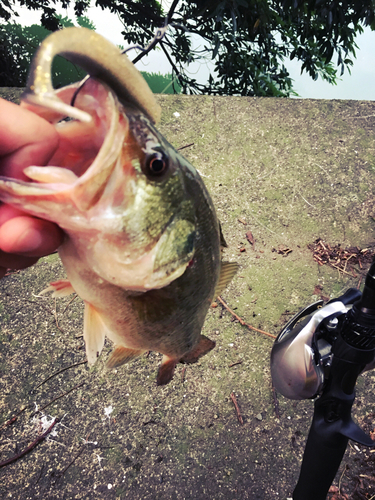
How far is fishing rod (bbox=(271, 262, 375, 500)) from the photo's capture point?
0.97 m

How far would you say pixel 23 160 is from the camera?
625 mm

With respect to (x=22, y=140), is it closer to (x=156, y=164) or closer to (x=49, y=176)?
(x=49, y=176)

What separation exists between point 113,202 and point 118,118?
13 centimetres

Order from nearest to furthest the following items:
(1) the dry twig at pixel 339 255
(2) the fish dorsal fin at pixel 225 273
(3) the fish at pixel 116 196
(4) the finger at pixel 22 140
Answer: (3) the fish at pixel 116 196, (4) the finger at pixel 22 140, (2) the fish dorsal fin at pixel 225 273, (1) the dry twig at pixel 339 255

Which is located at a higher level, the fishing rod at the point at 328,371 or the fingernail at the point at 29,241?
the fingernail at the point at 29,241

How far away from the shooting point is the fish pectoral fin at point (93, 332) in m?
0.81

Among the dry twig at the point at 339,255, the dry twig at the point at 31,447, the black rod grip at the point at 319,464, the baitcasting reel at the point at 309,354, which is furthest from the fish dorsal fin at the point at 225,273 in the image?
the dry twig at the point at 339,255

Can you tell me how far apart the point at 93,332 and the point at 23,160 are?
0.46 metres

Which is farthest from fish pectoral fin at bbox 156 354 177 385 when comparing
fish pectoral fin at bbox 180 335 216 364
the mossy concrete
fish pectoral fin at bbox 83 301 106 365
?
the mossy concrete

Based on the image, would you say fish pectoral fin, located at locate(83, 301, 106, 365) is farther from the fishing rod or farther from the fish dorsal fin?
the fishing rod

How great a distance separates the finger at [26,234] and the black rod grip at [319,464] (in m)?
1.15

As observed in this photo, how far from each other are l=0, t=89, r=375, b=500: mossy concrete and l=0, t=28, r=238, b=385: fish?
1308 millimetres

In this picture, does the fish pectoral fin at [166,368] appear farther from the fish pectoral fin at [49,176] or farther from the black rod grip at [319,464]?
the fish pectoral fin at [49,176]

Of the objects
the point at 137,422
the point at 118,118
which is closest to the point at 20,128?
the point at 118,118
